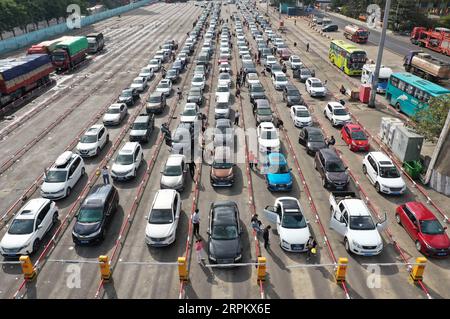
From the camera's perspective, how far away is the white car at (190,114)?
3381 centimetres

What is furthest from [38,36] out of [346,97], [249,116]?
[346,97]

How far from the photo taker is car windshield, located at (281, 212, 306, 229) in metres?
19.3

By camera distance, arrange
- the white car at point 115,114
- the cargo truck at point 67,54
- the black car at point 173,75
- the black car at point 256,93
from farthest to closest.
→ the cargo truck at point 67,54
the black car at point 173,75
the black car at point 256,93
the white car at point 115,114

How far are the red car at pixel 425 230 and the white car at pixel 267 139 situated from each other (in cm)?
1089

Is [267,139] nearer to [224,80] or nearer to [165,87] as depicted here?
[224,80]

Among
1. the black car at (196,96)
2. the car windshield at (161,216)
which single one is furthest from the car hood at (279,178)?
the black car at (196,96)

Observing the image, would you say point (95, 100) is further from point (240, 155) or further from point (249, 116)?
point (240, 155)

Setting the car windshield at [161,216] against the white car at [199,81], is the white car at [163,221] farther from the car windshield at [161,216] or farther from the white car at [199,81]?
the white car at [199,81]

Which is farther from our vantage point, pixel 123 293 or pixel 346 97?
pixel 346 97

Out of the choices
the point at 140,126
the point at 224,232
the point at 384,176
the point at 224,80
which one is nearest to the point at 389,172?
the point at 384,176

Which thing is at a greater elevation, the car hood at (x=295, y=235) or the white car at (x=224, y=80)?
the white car at (x=224, y=80)

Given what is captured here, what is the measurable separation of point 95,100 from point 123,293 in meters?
31.7

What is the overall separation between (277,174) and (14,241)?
16028 millimetres

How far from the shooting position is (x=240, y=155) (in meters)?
29.4
